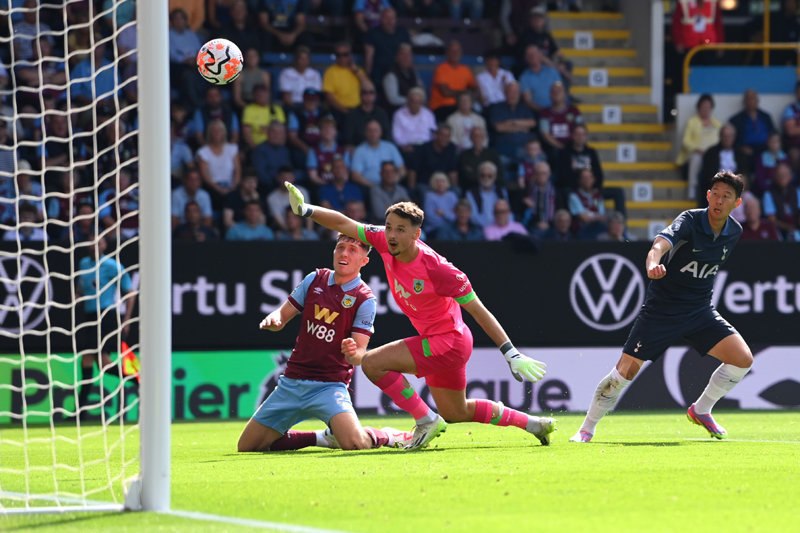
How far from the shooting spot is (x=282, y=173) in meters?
16.2

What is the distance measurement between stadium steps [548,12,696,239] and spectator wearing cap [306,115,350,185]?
4.62 meters

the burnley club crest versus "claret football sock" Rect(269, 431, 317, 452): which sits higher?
the burnley club crest

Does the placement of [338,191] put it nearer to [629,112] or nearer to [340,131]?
[340,131]

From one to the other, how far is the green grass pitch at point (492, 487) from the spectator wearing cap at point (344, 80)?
801 cm

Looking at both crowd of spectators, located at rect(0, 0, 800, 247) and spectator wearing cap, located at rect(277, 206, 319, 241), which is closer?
crowd of spectators, located at rect(0, 0, 800, 247)

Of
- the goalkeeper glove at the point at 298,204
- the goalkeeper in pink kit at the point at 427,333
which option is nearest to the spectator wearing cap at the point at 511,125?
the goalkeeper in pink kit at the point at 427,333

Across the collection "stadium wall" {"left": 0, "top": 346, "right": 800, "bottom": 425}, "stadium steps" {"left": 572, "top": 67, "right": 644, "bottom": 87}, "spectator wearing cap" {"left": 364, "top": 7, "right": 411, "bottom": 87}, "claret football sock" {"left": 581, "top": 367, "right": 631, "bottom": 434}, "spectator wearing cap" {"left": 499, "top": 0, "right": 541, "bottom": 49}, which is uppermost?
"spectator wearing cap" {"left": 499, "top": 0, "right": 541, "bottom": 49}

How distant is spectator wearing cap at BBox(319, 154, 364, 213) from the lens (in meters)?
16.1

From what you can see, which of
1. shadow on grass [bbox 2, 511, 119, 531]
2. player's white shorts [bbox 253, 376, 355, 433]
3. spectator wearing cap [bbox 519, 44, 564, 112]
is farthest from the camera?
spectator wearing cap [bbox 519, 44, 564, 112]

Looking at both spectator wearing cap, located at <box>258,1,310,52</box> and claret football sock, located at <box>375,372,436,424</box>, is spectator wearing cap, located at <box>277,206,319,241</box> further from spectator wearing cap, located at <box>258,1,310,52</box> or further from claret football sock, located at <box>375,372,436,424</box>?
claret football sock, located at <box>375,372,436,424</box>

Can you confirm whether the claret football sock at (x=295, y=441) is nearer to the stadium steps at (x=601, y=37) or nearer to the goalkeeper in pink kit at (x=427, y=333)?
the goalkeeper in pink kit at (x=427, y=333)

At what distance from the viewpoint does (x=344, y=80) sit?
17.6 metres

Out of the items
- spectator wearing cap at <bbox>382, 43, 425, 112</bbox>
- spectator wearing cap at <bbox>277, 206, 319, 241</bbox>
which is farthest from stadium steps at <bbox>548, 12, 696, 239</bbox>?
spectator wearing cap at <bbox>277, 206, 319, 241</bbox>

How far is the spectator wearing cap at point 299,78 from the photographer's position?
17422mm
